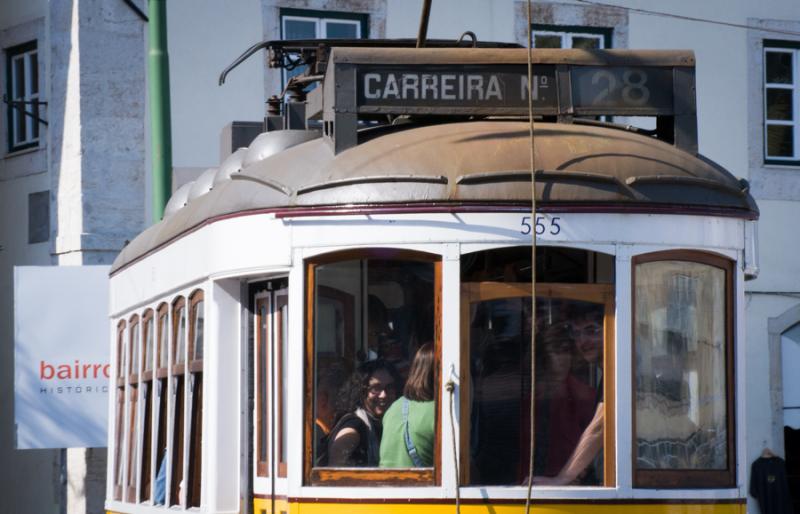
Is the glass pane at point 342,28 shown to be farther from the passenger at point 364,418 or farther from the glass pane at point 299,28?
the passenger at point 364,418

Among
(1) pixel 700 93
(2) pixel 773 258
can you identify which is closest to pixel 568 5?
(1) pixel 700 93

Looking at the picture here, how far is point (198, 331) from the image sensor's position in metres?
8.26

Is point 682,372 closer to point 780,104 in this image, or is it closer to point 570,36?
point 570,36

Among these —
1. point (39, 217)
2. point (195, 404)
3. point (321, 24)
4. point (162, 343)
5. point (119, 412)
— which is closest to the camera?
point (195, 404)

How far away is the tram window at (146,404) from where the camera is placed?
9.56 meters

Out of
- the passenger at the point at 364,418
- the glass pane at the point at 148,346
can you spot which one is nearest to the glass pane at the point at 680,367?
the passenger at the point at 364,418

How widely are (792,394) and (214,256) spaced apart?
13744 mm

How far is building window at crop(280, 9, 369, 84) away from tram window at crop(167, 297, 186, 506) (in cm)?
1125

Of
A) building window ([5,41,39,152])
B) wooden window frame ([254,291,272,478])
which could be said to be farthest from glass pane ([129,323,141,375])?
building window ([5,41,39,152])

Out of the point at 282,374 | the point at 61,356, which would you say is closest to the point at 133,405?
the point at 282,374

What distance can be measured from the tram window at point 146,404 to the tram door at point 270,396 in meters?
1.75

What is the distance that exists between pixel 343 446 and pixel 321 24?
13293 millimetres

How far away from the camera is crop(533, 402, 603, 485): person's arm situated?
7.03 m

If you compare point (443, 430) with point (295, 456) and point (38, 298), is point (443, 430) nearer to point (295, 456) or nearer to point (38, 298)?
point (295, 456)
